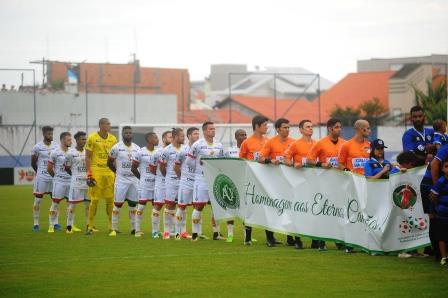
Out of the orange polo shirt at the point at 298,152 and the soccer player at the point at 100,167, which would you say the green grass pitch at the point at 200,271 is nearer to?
the orange polo shirt at the point at 298,152

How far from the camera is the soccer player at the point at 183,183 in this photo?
2081cm

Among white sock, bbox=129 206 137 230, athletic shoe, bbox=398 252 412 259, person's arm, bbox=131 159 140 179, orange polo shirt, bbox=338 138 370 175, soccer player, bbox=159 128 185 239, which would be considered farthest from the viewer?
white sock, bbox=129 206 137 230

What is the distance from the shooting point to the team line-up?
678 inches

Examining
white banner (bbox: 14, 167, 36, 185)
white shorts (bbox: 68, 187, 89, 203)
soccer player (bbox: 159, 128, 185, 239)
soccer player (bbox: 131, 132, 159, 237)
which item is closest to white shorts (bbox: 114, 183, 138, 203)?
soccer player (bbox: 131, 132, 159, 237)

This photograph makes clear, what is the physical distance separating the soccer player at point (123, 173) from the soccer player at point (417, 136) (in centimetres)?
741

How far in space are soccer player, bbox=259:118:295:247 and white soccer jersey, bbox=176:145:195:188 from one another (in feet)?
7.86

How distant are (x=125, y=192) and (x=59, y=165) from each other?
A: 268 cm

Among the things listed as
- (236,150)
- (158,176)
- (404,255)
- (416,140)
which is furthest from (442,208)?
(236,150)

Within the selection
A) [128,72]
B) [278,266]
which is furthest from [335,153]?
[128,72]

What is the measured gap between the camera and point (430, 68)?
86.0 m

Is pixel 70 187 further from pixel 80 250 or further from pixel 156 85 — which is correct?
pixel 156 85

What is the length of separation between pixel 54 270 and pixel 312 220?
4.76 meters

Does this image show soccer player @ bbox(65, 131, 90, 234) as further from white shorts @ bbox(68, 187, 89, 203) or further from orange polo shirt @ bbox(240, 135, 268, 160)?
orange polo shirt @ bbox(240, 135, 268, 160)

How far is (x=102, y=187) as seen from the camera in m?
22.8
